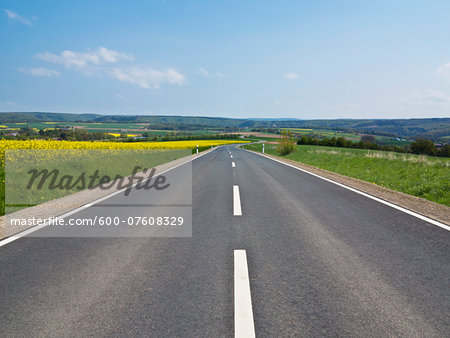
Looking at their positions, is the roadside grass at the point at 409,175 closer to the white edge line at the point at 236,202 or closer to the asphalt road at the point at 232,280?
the asphalt road at the point at 232,280

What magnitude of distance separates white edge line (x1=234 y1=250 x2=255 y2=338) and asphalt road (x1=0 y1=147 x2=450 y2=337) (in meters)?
0.05

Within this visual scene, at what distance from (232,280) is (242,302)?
48 centimetres

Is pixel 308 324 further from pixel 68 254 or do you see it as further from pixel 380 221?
pixel 380 221

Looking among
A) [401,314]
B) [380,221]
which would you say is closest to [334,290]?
[401,314]

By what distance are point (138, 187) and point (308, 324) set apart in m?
8.36

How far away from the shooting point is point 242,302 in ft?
9.34

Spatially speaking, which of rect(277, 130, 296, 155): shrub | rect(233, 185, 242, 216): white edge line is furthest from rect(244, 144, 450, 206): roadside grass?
rect(277, 130, 296, 155): shrub

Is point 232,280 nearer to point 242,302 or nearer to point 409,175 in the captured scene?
point 242,302

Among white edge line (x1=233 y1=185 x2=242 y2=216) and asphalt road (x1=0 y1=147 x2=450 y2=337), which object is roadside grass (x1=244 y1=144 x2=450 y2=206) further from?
white edge line (x1=233 y1=185 x2=242 y2=216)

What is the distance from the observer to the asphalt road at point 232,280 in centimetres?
252

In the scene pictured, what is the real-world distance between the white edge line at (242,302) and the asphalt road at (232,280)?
0.05 metres

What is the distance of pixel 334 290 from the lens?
10.1ft

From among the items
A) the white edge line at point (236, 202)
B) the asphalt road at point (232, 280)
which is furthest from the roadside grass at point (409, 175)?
the white edge line at point (236, 202)

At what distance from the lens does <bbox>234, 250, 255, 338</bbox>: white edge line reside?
7.99 feet
